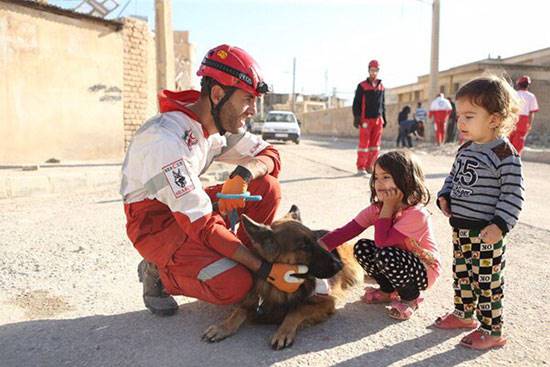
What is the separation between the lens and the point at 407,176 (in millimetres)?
2865

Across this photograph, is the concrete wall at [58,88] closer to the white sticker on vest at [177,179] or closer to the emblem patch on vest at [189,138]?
the emblem patch on vest at [189,138]

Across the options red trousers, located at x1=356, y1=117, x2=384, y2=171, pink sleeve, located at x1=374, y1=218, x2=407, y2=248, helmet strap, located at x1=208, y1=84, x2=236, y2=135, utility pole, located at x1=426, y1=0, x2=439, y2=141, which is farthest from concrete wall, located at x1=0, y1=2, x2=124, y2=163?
utility pole, located at x1=426, y1=0, x2=439, y2=141

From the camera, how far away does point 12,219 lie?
576 cm

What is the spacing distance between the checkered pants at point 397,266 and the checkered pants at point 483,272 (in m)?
0.28

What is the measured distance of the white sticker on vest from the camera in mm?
2535

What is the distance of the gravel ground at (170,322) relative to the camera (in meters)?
2.48

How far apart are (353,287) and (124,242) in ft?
7.88

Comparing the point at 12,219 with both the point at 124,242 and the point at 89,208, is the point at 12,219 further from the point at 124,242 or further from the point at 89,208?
the point at 124,242

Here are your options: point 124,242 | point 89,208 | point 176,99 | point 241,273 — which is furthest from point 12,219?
point 241,273

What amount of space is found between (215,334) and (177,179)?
89cm

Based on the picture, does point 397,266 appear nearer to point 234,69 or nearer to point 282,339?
point 282,339

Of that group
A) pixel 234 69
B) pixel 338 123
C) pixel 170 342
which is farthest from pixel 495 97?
pixel 338 123

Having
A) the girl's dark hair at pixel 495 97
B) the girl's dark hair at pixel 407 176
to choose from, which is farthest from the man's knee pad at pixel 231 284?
the girl's dark hair at pixel 495 97

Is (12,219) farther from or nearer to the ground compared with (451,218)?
nearer to the ground
